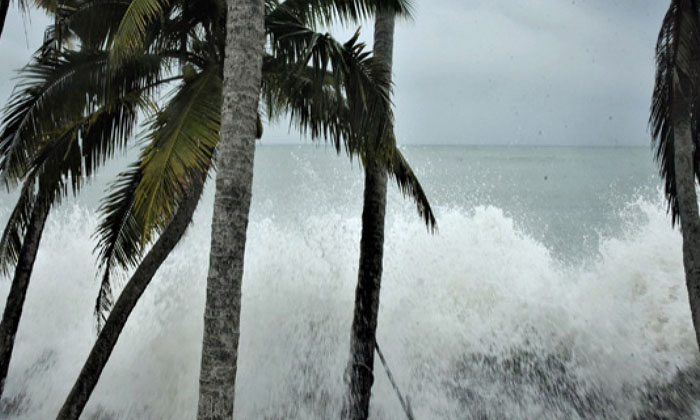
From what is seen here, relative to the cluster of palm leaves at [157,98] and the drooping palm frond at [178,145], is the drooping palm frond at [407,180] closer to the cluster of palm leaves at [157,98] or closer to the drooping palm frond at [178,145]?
the cluster of palm leaves at [157,98]

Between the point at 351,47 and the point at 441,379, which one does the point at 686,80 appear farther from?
the point at 441,379

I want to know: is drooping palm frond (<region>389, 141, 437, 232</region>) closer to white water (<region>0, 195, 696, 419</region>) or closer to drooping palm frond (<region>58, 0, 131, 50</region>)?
drooping palm frond (<region>58, 0, 131, 50</region>)

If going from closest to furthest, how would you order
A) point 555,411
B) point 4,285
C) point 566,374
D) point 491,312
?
point 555,411 < point 566,374 < point 491,312 < point 4,285

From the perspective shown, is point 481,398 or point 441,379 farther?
point 441,379

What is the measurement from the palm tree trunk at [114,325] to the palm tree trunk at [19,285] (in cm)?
177

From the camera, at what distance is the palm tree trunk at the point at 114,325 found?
6.84 metres

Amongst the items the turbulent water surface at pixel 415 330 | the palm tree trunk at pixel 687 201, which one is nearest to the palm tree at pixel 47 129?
the turbulent water surface at pixel 415 330

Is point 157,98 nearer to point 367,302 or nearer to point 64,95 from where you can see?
point 64,95

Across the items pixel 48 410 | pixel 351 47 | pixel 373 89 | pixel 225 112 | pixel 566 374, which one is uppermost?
pixel 351 47

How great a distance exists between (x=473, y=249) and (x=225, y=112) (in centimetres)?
1369

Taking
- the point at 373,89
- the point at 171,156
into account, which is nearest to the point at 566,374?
the point at 373,89

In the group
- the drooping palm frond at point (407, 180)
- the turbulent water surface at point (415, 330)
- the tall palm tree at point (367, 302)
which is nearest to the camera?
the drooping palm frond at point (407, 180)

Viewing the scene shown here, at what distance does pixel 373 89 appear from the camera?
5.94 m

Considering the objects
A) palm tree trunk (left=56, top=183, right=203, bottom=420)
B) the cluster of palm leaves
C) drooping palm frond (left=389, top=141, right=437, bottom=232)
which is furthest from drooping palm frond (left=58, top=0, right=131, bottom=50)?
drooping palm frond (left=389, top=141, right=437, bottom=232)
